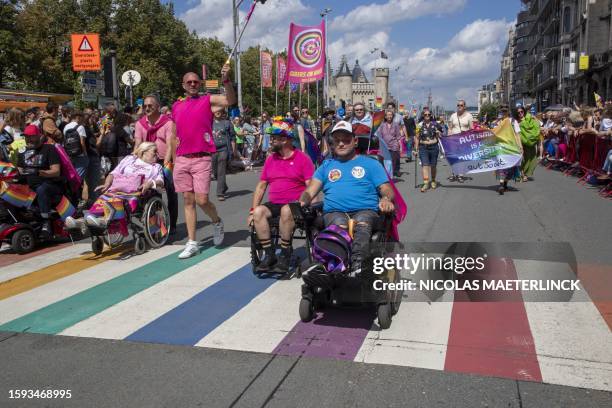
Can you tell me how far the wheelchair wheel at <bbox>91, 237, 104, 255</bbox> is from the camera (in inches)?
262

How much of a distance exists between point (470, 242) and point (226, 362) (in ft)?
13.2

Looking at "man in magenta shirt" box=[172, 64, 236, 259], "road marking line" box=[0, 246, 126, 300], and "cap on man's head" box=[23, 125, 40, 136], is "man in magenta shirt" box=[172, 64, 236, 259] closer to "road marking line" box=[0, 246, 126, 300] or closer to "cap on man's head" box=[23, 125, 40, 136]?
"road marking line" box=[0, 246, 126, 300]

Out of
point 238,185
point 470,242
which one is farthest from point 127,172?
point 238,185

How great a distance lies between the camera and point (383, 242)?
13.6ft

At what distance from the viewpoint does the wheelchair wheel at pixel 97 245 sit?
6.66 metres

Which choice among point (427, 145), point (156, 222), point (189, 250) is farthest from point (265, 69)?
point (189, 250)

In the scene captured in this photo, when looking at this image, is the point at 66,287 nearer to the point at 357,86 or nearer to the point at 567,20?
the point at 567,20

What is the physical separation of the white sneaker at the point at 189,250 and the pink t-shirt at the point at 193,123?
3.53 ft

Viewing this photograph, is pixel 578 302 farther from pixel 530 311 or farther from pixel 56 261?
pixel 56 261

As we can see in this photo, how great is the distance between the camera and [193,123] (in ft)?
20.7

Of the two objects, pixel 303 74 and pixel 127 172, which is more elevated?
pixel 303 74

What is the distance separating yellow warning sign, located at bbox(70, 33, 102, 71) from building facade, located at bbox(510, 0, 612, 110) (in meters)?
29.2

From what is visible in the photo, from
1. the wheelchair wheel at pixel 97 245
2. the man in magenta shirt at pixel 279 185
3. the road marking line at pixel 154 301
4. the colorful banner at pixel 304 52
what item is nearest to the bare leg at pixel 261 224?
the man in magenta shirt at pixel 279 185

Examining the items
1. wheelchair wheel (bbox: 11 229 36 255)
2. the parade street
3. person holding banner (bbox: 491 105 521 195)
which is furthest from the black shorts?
person holding banner (bbox: 491 105 521 195)
